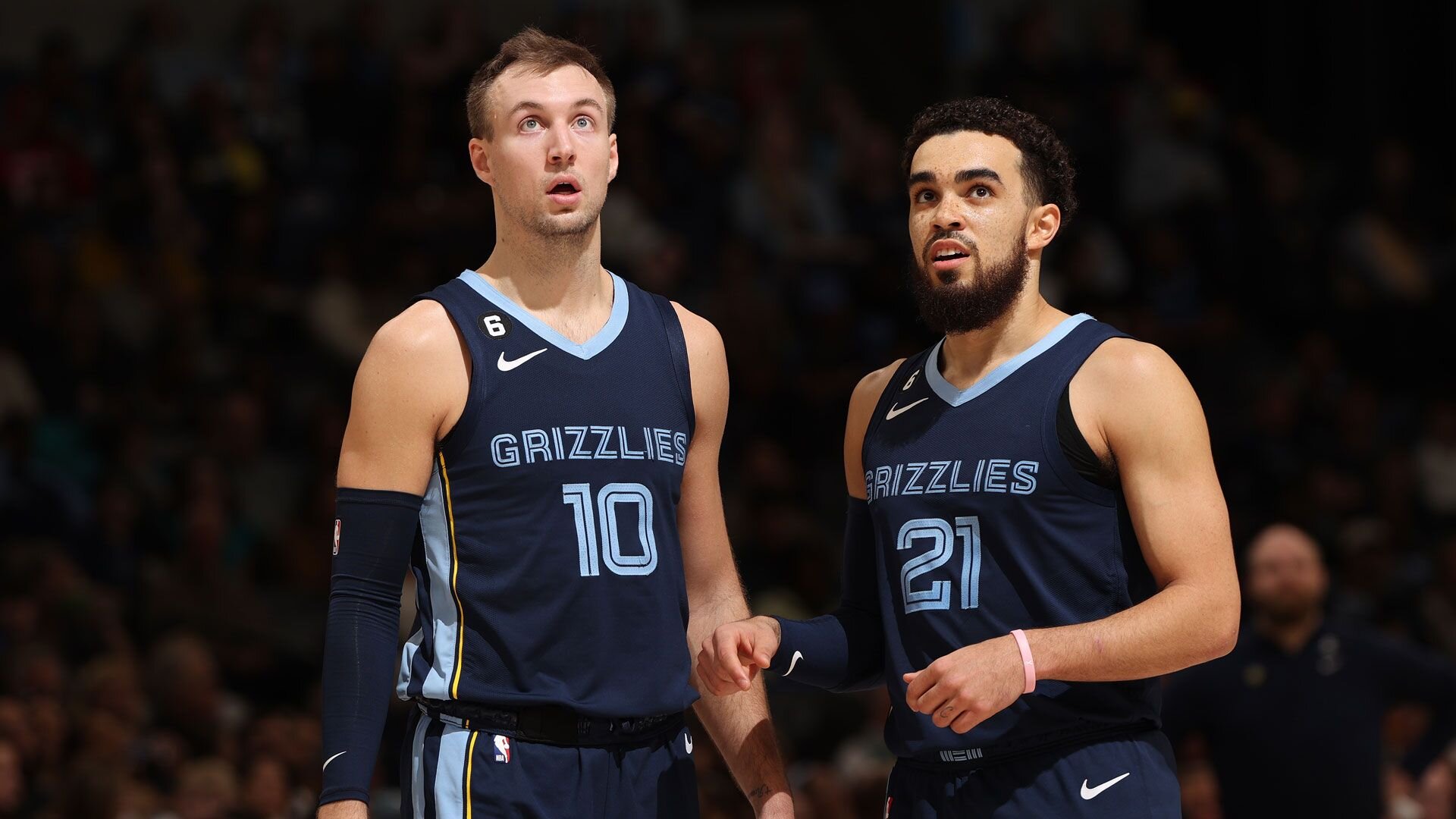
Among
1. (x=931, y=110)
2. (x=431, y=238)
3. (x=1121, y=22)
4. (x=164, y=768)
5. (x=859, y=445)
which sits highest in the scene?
(x=1121, y=22)

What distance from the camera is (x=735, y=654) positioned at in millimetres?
4160

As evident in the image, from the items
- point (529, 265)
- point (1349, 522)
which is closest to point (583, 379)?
point (529, 265)

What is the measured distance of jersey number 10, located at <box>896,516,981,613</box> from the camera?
419cm

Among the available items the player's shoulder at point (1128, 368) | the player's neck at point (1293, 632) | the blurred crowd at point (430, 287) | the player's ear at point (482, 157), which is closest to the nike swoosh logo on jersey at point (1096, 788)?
the player's shoulder at point (1128, 368)

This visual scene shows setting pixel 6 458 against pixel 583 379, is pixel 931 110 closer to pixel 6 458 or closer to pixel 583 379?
pixel 583 379

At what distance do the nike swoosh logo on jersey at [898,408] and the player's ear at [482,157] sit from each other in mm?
1141

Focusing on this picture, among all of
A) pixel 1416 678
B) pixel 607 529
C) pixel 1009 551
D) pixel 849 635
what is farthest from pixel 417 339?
pixel 1416 678

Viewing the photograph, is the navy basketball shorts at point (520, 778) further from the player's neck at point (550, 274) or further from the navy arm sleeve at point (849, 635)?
the player's neck at point (550, 274)

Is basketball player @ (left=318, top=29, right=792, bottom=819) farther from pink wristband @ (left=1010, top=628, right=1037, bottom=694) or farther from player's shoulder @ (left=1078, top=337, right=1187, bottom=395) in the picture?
player's shoulder @ (left=1078, top=337, right=1187, bottom=395)

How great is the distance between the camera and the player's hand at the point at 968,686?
150 inches

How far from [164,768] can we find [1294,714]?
4.97m

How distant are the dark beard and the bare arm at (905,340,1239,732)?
270 millimetres

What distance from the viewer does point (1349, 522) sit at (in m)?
11.8

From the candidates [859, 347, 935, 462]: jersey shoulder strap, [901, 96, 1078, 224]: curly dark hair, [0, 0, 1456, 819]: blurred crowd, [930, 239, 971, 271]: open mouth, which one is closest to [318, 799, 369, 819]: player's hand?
[859, 347, 935, 462]: jersey shoulder strap
